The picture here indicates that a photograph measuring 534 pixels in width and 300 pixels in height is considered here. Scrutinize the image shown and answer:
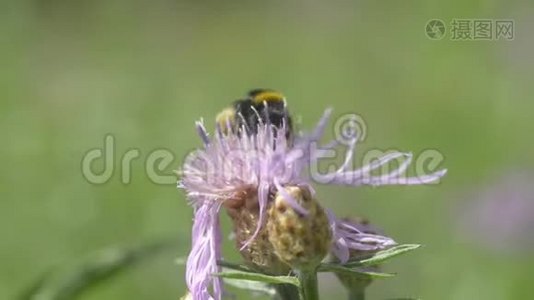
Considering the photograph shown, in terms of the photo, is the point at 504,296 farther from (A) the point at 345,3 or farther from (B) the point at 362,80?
(A) the point at 345,3

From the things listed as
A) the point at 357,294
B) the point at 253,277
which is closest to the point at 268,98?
the point at 357,294

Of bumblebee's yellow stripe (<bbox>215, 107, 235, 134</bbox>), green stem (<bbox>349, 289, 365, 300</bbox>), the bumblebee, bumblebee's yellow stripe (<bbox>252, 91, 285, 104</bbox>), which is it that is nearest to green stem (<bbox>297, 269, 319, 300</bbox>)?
green stem (<bbox>349, 289, 365, 300</bbox>)

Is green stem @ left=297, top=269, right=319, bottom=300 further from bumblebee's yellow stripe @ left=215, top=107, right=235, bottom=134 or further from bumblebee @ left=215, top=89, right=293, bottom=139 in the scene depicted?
bumblebee's yellow stripe @ left=215, top=107, right=235, bottom=134

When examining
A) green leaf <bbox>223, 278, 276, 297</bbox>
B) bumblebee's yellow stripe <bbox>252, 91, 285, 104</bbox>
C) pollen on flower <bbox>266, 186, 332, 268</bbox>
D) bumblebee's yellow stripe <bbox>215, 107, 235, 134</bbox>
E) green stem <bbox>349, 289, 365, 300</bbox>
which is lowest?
green stem <bbox>349, 289, 365, 300</bbox>

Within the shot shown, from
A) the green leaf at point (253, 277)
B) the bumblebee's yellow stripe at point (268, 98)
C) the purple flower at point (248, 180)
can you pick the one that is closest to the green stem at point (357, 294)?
the purple flower at point (248, 180)

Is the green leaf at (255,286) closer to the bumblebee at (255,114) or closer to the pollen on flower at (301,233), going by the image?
the pollen on flower at (301,233)

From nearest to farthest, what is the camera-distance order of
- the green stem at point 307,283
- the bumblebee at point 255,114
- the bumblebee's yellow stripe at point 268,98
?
the green stem at point 307,283 → the bumblebee at point 255,114 → the bumblebee's yellow stripe at point 268,98
